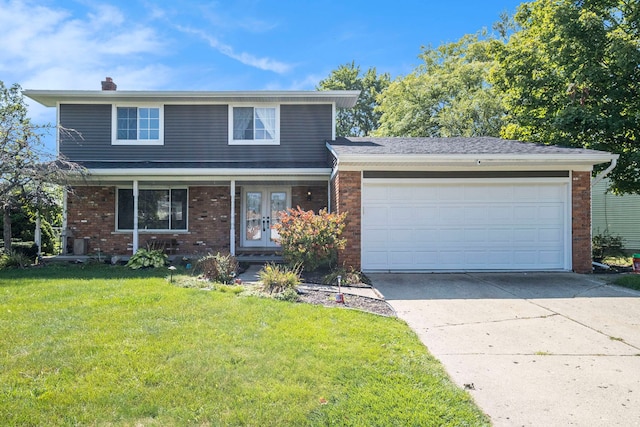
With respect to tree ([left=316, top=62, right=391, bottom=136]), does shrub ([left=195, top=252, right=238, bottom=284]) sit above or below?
below

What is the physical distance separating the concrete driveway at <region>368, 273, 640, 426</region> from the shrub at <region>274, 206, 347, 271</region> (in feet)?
4.67

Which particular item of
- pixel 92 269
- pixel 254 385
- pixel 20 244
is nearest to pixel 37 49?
pixel 20 244

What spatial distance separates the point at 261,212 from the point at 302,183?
5.84 ft

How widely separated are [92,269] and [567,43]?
1497 centimetres

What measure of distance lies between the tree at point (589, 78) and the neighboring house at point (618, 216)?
4.96m

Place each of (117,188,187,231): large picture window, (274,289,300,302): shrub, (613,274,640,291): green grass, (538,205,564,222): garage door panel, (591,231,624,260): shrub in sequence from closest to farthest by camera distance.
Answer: (274,289,300,302): shrub < (613,274,640,291): green grass < (538,205,564,222): garage door panel < (591,231,624,260): shrub < (117,188,187,231): large picture window

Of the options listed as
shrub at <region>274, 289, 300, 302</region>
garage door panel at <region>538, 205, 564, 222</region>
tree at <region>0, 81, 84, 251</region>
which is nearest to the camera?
shrub at <region>274, 289, 300, 302</region>

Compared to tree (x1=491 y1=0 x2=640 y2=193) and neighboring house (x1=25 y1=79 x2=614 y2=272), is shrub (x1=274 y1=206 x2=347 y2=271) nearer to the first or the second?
neighboring house (x1=25 y1=79 x2=614 y2=272)

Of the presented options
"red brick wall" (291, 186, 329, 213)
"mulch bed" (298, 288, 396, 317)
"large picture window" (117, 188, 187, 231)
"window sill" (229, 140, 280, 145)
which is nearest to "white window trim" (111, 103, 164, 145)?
"large picture window" (117, 188, 187, 231)

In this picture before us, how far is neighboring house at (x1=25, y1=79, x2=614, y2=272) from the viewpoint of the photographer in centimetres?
920

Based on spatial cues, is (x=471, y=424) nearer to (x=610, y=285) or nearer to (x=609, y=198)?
(x=610, y=285)

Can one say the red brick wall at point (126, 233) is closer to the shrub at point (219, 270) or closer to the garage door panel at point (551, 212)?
the shrub at point (219, 270)

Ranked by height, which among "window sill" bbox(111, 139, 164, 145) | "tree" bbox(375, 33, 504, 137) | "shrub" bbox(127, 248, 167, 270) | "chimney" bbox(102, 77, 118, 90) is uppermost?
"tree" bbox(375, 33, 504, 137)

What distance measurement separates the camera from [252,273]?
9445 millimetres
